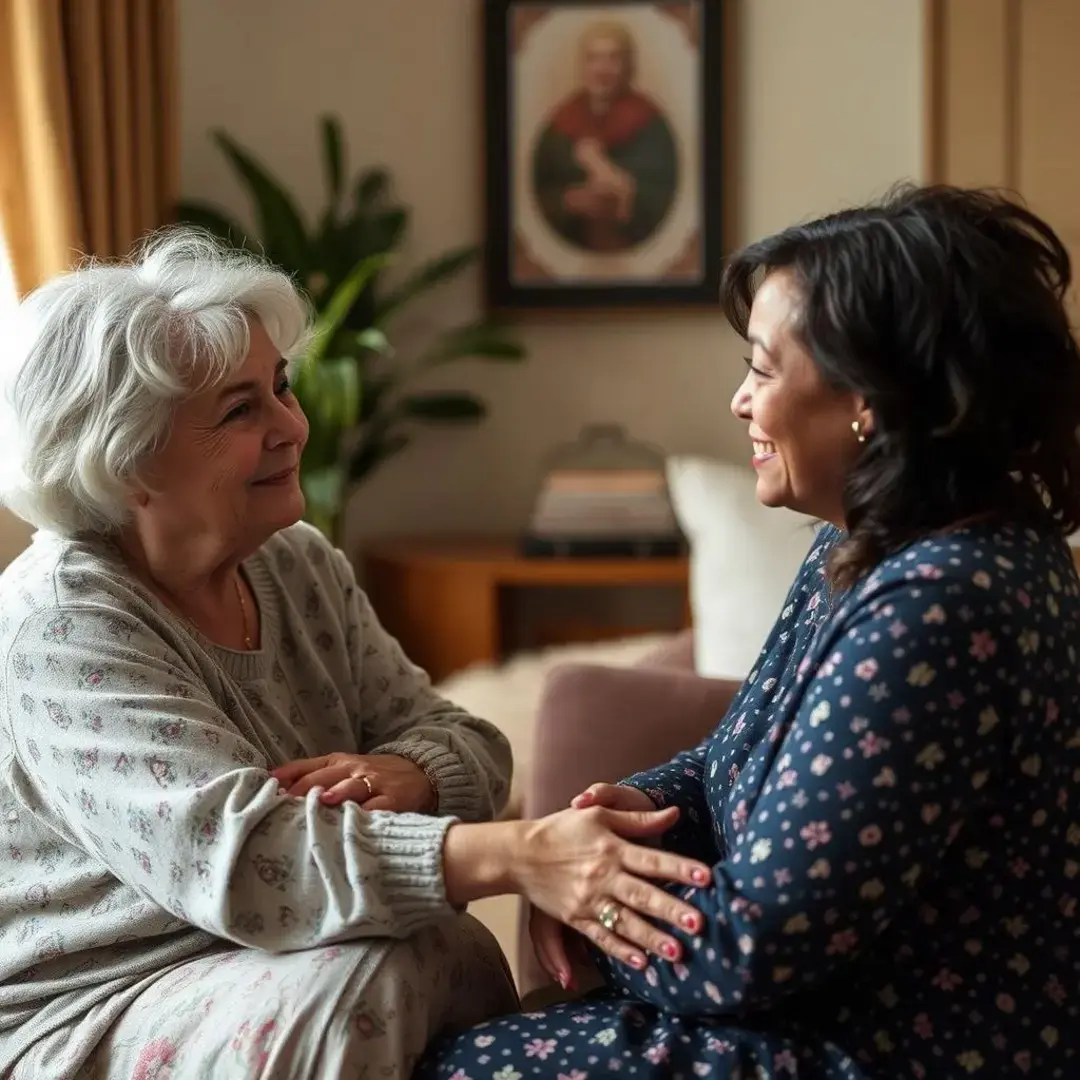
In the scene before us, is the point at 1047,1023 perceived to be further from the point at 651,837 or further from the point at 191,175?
the point at 191,175

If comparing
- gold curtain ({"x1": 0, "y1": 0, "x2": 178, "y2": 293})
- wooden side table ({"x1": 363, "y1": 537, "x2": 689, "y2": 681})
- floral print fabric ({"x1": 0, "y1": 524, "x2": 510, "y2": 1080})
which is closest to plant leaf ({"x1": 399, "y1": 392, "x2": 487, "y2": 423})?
wooden side table ({"x1": 363, "y1": 537, "x2": 689, "y2": 681})

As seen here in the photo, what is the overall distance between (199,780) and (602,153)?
3.02m

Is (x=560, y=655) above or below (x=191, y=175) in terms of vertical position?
below

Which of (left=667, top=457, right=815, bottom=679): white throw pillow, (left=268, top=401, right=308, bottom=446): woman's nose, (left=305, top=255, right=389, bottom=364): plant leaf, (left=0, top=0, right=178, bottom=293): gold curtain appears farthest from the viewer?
(left=305, top=255, right=389, bottom=364): plant leaf

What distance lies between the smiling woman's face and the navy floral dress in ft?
0.38

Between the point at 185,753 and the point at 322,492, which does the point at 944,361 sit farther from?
the point at 322,492

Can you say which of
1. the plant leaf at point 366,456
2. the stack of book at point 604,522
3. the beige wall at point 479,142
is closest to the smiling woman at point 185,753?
the stack of book at point 604,522

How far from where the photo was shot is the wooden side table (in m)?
3.76

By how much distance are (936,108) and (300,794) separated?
3.03 meters

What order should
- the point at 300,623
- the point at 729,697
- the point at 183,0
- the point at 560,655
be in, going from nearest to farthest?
the point at 300,623, the point at 729,697, the point at 560,655, the point at 183,0

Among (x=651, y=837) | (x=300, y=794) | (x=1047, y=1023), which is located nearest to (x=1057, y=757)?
(x=1047, y=1023)

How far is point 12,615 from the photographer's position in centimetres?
152

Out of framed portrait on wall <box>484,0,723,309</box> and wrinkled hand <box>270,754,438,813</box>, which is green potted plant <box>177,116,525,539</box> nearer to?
framed portrait on wall <box>484,0,723,309</box>

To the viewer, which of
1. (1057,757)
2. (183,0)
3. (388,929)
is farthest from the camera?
(183,0)
